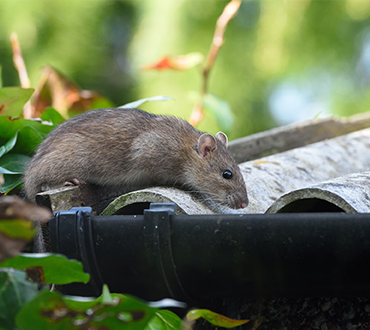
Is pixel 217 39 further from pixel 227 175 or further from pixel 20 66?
pixel 20 66

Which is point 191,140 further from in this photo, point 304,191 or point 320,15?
point 320,15

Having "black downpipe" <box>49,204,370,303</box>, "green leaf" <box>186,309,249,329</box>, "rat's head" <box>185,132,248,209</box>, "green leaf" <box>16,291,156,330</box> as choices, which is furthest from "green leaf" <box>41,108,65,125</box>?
"green leaf" <box>16,291,156,330</box>

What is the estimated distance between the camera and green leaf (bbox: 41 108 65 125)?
3299 millimetres

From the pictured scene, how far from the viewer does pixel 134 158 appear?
3.00 m

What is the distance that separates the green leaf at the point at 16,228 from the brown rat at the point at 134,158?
5.90ft

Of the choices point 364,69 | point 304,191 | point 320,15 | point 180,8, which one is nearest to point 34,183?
point 304,191

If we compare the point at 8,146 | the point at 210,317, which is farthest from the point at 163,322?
the point at 8,146

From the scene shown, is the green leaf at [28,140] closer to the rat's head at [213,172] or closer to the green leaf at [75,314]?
the rat's head at [213,172]

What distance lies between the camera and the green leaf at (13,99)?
2.65 meters

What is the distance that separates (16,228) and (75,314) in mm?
214

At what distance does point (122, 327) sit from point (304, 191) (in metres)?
1.19

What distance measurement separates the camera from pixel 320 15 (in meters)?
6.12

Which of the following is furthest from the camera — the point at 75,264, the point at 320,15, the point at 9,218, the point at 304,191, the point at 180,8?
the point at 320,15

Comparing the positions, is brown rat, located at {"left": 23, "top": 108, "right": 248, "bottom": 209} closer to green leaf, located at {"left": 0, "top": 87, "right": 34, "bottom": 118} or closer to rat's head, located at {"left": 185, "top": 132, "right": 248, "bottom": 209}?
rat's head, located at {"left": 185, "top": 132, "right": 248, "bottom": 209}
